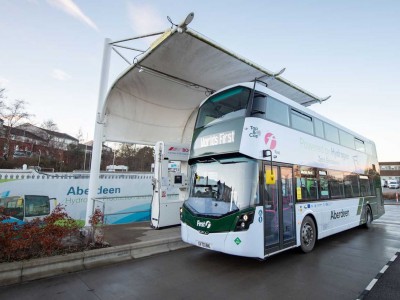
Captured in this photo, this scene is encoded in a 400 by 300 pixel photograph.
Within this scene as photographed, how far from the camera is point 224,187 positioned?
18.7 ft

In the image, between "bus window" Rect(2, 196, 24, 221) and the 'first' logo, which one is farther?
"bus window" Rect(2, 196, 24, 221)

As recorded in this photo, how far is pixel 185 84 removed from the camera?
10047mm

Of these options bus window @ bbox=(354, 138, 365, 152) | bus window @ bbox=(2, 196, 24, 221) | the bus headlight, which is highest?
bus window @ bbox=(354, 138, 365, 152)

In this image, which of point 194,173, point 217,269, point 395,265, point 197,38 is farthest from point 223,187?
point 395,265

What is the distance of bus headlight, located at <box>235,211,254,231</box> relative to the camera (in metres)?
5.13

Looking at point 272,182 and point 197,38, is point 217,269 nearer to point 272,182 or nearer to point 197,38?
point 272,182

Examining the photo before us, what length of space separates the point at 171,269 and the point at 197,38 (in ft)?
20.5

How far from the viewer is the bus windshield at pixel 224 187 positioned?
17.6 ft

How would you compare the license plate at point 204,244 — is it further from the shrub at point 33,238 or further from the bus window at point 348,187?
the bus window at point 348,187

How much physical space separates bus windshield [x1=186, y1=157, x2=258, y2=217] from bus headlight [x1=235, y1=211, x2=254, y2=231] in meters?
0.18

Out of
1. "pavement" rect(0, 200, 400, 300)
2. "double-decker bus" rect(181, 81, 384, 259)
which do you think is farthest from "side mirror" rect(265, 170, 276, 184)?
"pavement" rect(0, 200, 400, 300)

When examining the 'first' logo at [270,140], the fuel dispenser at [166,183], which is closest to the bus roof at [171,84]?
the fuel dispenser at [166,183]

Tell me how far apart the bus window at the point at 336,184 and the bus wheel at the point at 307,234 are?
1.77 m

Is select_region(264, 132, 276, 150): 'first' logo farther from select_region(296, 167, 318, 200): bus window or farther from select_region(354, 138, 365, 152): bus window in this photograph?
select_region(354, 138, 365, 152): bus window
